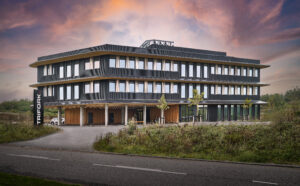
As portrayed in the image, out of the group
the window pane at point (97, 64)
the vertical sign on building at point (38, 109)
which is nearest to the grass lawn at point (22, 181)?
the vertical sign on building at point (38, 109)

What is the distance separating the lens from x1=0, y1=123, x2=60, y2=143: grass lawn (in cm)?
1792

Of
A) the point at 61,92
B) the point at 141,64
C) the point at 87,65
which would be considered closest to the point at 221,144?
the point at 141,64

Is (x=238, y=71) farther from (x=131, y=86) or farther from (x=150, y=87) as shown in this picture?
(x=131, y=86)

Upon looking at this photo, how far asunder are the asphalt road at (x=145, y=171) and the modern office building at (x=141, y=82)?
1821 centimetres

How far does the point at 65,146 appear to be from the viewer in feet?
49.1

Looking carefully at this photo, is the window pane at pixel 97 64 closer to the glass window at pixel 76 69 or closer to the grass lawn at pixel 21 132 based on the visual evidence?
the glass window at pixel 76 69

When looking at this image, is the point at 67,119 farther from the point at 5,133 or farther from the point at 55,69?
the point at 5,133

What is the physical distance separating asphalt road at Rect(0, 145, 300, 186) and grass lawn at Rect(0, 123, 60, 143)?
288 inches

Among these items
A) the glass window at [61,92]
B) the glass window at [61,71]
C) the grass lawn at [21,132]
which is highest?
the glass window at [61,71]

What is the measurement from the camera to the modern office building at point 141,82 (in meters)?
29.9

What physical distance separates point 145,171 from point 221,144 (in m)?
5.73

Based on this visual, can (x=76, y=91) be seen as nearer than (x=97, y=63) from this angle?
No

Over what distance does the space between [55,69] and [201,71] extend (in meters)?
22.6

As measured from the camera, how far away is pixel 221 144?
496 inches
